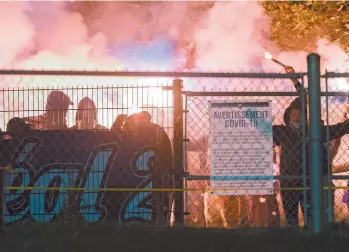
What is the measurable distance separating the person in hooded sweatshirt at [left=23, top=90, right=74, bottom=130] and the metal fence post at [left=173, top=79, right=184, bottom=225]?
200cm

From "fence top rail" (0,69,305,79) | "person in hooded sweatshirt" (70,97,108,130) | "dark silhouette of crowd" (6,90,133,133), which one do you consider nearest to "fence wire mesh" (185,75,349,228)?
"fence top rail" (0,69,305,79)

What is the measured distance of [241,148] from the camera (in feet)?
24.4

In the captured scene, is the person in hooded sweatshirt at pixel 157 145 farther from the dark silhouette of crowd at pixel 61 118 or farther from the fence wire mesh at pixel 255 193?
the fence wire mesh at pixel 255 193

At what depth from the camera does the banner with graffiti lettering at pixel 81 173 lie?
27.8 ft

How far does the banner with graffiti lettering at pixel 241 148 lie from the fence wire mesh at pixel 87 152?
3.46ft

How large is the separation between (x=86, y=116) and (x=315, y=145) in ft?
12.2

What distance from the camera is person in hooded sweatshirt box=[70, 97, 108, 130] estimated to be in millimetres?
8922

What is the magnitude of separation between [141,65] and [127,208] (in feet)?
46.0

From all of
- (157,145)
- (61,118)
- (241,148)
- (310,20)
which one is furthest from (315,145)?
(310,20)

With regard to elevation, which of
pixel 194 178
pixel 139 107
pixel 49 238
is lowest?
pixel 49 238

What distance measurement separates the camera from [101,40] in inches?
899

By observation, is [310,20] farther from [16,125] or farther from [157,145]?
[16,125]

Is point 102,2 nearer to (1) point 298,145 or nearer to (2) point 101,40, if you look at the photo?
(2) point 101,40

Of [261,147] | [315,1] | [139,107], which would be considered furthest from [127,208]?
[315,1]
